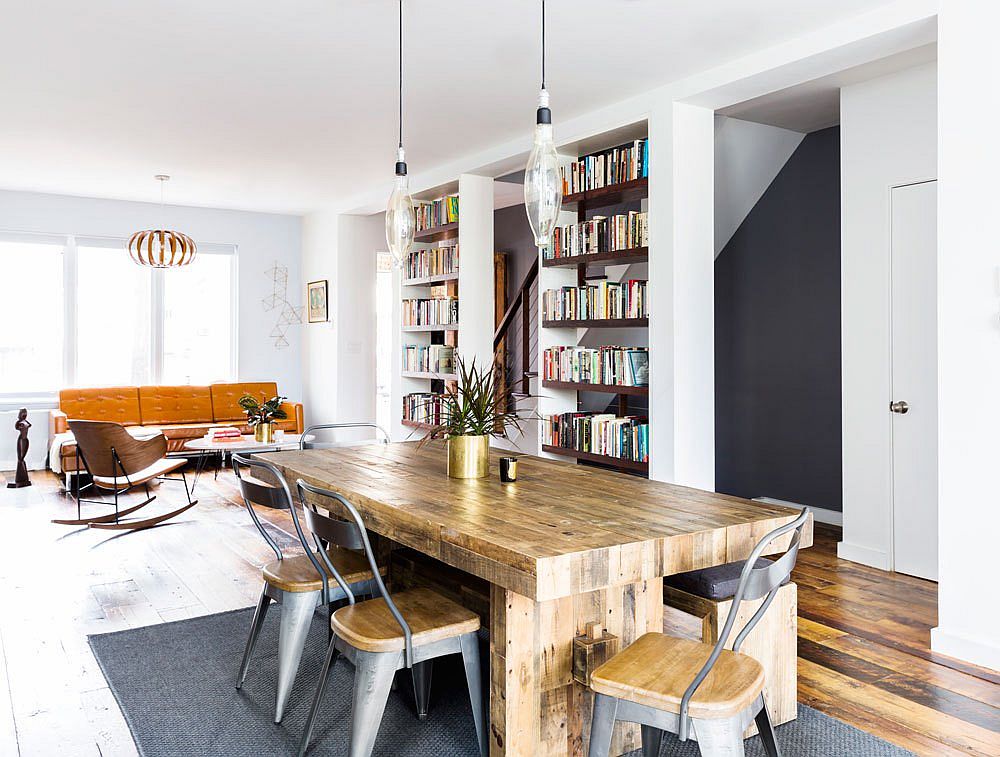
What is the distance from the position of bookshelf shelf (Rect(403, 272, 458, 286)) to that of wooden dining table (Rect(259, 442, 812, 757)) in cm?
384

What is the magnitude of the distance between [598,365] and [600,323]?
0.27 metres

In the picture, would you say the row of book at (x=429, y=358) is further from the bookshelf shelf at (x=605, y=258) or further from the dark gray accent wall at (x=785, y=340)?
the dark gray accent wall at (x=785, y=340)

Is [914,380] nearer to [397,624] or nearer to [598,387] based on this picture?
[598,387]

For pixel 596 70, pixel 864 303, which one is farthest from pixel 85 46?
pixel 864 303

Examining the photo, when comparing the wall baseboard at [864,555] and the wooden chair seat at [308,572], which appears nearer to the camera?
the wooden chair seat at [308,572]

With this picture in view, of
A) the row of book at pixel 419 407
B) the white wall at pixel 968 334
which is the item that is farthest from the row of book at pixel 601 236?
the row of book at pixel 419 407

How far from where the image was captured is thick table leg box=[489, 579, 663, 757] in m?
2.12

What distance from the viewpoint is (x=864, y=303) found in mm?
4590

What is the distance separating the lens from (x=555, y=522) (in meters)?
2.21

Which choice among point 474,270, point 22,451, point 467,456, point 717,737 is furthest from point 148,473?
point 717,737

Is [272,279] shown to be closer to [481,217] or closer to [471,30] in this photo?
[481,217]

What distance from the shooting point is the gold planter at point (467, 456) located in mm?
2918

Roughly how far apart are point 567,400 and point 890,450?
2014 mm

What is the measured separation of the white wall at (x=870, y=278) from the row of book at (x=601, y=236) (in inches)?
46.4
